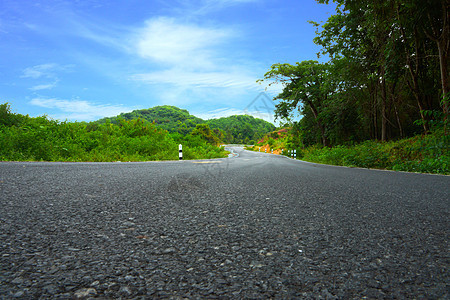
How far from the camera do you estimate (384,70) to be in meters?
10.8

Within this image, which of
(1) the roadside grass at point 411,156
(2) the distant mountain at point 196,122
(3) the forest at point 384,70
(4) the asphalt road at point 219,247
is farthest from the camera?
(2) the distant mountain at point 196,122

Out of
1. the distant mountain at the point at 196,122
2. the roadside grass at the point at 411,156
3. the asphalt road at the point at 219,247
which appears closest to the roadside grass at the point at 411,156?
the roadside grass at the point at 411,156

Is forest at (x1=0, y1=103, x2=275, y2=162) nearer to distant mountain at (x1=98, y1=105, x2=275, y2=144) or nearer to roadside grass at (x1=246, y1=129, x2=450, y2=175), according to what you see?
roadside grass at (x1=246, y1=129, x2=450, y2=175)

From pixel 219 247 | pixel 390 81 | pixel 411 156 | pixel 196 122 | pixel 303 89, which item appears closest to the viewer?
pixel 219 247

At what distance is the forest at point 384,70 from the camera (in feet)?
27.5

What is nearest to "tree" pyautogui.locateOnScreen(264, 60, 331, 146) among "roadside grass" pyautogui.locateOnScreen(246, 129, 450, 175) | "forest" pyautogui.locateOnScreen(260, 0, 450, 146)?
"forest" pyautogui.locateOnScreen(260, 0, 450, 146)

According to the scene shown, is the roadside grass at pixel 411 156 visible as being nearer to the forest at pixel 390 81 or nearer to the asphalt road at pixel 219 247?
the forest at pixel 390 81

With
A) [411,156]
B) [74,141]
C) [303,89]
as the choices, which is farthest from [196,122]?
[411,156]

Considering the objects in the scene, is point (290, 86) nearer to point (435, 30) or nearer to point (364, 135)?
point (364, 135)

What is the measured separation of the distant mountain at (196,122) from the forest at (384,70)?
1970 centimetres

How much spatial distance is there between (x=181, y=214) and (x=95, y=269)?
111cm

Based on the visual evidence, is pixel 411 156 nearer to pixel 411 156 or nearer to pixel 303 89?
pixel 411 156

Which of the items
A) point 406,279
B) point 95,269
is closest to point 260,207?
point 406,279

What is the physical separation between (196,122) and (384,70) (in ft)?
154
